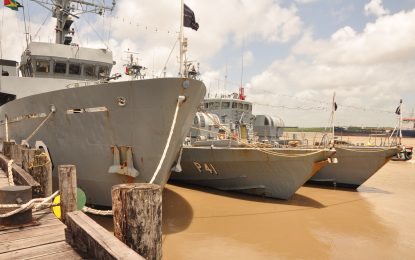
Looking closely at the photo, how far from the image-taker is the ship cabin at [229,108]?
76.9ft

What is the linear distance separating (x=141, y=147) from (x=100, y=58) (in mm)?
6923

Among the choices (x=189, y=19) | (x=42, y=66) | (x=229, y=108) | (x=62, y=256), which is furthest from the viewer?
(x=229, y=108)

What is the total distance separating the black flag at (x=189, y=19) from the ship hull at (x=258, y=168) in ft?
15.8

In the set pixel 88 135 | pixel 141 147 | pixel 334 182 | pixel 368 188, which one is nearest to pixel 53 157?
pixel 88 135

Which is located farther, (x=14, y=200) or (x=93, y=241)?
(x=14, y=200)

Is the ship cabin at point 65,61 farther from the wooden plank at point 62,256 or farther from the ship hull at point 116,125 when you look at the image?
the wooden plank at point 62,256

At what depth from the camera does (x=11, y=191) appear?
427 centimetres

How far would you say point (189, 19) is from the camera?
9227 millimetres

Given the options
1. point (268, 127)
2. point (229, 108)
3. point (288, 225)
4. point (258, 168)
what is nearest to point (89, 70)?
point (258, 168)

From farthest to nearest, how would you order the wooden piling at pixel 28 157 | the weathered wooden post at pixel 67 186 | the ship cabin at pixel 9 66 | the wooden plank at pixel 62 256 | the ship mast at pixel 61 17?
the ship cabin at pixel 9 66
the ship mast at pixel 61 17
the wooden piling at pixel 28 157
the weathered wooden post at pixel 67 186
the wooden plank at pixel 62 256

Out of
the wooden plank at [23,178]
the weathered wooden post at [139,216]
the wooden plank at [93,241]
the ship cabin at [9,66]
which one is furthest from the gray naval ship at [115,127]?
the ship cabin at [9,66]

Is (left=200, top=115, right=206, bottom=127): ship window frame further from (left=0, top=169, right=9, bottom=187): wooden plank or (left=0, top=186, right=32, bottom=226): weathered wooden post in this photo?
(left=0, top=186, right=32, bottom=226): weathered wooden post

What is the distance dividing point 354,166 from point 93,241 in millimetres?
13580

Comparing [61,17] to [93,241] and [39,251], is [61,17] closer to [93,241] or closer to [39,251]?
[39,251]
